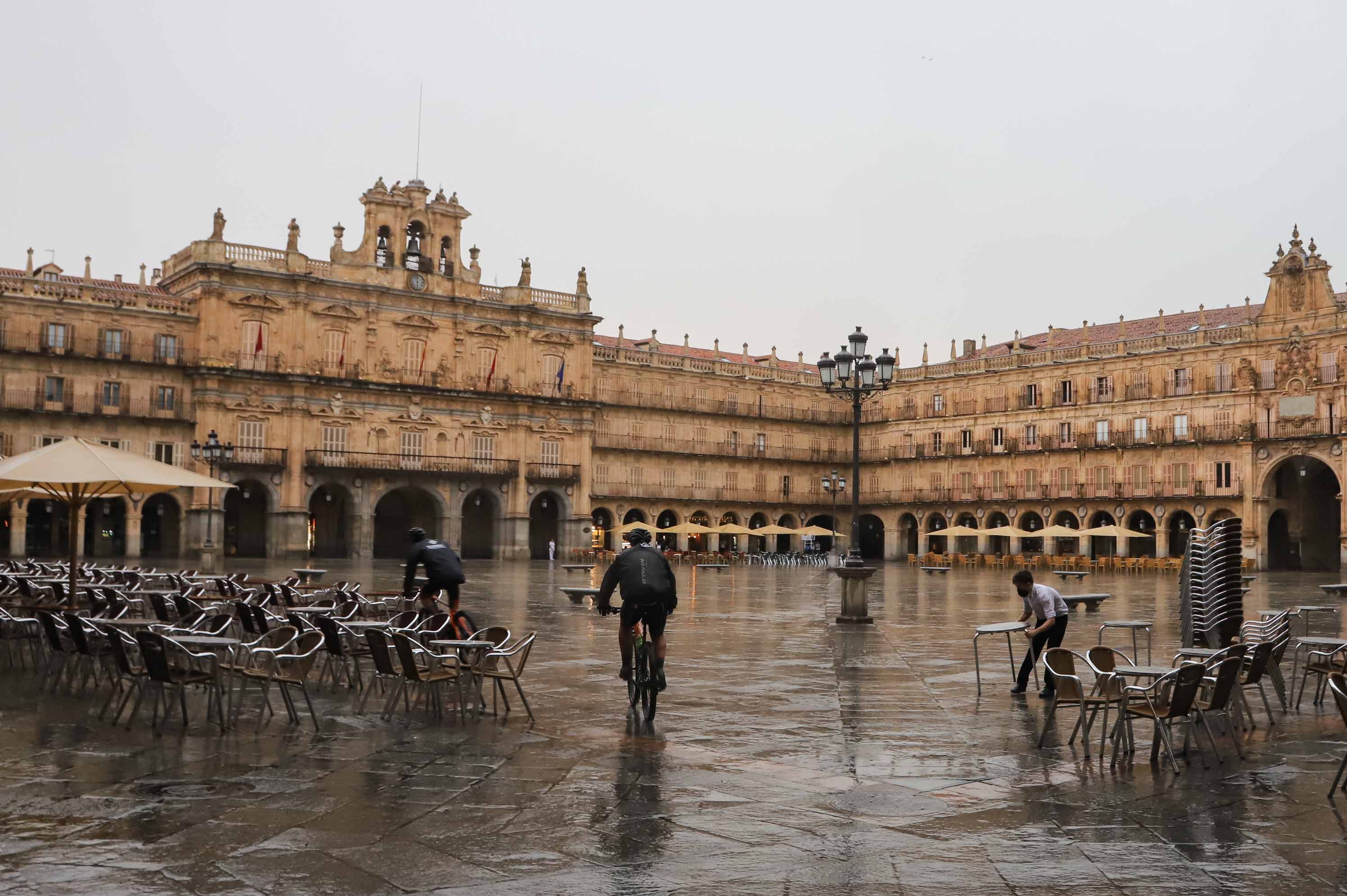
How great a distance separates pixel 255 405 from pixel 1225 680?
47.0m

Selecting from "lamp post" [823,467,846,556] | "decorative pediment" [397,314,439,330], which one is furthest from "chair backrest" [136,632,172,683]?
"lamp post" [823,467,846,556]

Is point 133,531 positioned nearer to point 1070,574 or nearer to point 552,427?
point 552,427

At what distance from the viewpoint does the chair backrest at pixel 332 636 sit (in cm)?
1129

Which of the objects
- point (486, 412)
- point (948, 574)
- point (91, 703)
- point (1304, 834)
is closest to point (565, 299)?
point (486, 412)

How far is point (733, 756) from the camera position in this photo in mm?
8703

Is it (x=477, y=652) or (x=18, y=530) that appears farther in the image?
(x=18, y=530)

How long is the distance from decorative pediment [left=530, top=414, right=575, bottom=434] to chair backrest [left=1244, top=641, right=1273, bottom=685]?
1936 inches

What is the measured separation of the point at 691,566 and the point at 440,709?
41340 millimetres

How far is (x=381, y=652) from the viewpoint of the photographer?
32.8ft

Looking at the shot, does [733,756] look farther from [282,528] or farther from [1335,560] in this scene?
[1335,560]

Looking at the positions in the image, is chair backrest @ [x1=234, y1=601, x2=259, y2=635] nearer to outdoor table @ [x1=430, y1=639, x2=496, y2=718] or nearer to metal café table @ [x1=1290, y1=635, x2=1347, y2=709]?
outdoor table @ [x1=430, y1=639, x2=496, y2=718]

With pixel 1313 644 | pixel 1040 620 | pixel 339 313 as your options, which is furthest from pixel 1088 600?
pixel 339 313

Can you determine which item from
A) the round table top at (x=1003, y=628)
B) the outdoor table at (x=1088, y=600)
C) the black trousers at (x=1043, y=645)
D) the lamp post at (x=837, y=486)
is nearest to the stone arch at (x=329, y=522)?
the lamp post at (x=837, y=486)

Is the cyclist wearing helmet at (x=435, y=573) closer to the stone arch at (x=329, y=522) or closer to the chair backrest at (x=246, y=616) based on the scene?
the chair backrest at (x=246, y=616)
